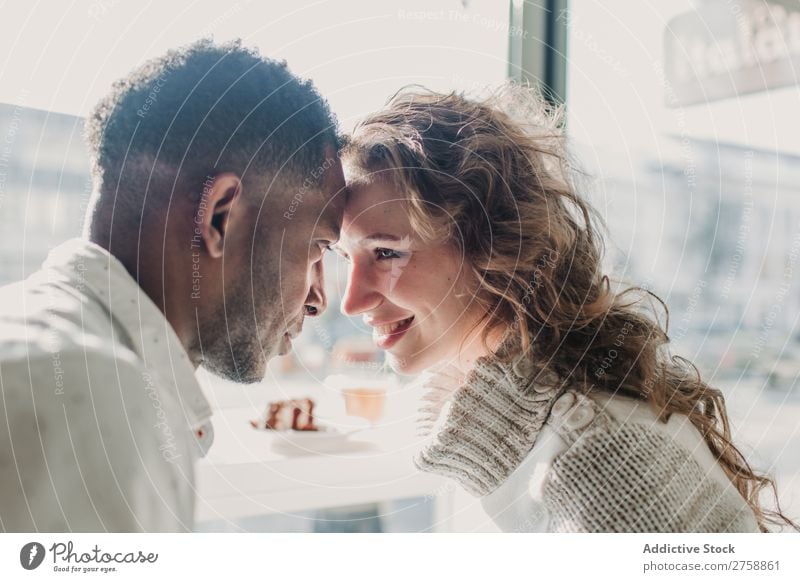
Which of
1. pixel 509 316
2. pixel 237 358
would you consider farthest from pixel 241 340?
pixel 509 316

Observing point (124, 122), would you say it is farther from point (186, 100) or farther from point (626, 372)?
point (626, 372)

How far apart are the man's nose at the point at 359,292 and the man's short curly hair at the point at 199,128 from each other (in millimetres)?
91

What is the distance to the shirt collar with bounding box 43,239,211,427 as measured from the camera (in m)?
0.46

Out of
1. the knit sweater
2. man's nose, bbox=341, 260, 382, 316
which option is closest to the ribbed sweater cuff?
the knit sweater

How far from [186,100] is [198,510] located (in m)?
0.32

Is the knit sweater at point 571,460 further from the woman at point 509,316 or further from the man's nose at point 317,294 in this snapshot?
the man's nose at point 317,294

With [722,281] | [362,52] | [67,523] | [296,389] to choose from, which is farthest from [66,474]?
[722,281]

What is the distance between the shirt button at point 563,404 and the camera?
1.78 feet

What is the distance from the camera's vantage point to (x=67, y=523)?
0.46 meters

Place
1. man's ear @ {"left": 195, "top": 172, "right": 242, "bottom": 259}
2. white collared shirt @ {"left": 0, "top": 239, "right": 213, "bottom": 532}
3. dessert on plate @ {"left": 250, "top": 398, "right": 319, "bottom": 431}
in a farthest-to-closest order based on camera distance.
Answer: dessert on plate @ {"left": 250, "top": 398, "right": 319, "bottom": 431}
man's ear @ {"left": 195, "top": 172, "right": 242, "bottom": 259}
white collared shirt @ {"left": 0, "top": 239, "right": 213, "bottom": 532}

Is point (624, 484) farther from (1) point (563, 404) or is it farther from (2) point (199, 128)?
(2) point (199, 128)

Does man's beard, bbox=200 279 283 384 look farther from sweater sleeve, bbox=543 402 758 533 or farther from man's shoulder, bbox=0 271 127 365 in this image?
sweater sleeve, bbox=543 402 758 533

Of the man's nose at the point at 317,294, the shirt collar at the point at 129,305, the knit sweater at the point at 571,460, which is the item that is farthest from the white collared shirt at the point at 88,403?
the knit sweater at the point at 571,460

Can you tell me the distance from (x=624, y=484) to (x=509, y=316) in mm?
163
